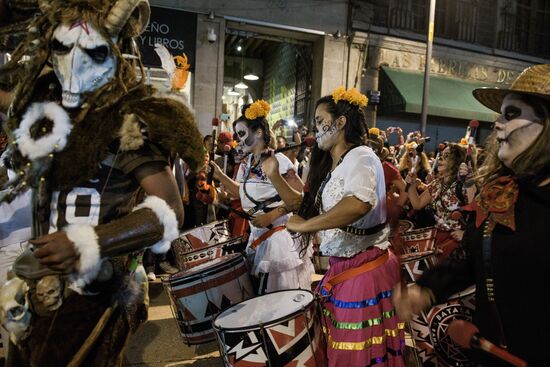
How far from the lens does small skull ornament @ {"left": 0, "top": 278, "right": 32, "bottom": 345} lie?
1524mm

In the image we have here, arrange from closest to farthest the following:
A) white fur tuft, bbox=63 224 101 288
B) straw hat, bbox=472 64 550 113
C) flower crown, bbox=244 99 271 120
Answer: white fur tuft, bbox=63 224 101 288, straw hat, bbox=472 64 550 113, flower crown, bbox=244 99 271 120

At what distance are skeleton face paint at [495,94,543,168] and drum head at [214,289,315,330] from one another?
1.41 metres

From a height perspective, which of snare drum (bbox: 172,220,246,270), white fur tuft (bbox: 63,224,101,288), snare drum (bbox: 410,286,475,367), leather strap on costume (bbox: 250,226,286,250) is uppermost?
white fur tuft (bbox: 63,224,101,288)

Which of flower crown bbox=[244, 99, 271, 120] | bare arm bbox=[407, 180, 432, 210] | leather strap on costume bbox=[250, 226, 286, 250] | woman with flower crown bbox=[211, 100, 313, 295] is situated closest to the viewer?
woman with flower crown bbox=[211, 100, 313, 295]

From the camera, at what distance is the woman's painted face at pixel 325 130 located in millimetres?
2785

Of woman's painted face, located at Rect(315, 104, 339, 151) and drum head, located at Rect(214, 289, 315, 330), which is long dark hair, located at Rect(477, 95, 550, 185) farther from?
drum head, located at Rect(214, 289, 315, 330)

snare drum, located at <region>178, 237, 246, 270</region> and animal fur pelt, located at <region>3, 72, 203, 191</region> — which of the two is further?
snare drum, located at <region>178, 237, 246, 270</region>

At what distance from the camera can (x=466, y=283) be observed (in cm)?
177

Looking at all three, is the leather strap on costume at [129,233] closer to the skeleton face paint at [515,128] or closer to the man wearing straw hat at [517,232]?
the man wearing straw hat at [517,232]

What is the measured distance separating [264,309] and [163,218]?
1565mm

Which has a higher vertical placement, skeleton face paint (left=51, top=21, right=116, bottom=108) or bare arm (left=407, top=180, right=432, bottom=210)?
skeleton face paint (left=51, top=21, right=116, bottom=108)

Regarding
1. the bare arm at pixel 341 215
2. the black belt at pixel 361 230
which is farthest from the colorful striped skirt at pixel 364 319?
the bare arm at pixel 341 215

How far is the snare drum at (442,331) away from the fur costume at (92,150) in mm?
2148

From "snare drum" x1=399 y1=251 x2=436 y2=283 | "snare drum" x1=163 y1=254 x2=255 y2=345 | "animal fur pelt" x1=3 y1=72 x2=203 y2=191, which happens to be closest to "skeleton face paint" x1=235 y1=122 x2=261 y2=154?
"snare drum" x1=163 y1=254 x2=255 y2=345
